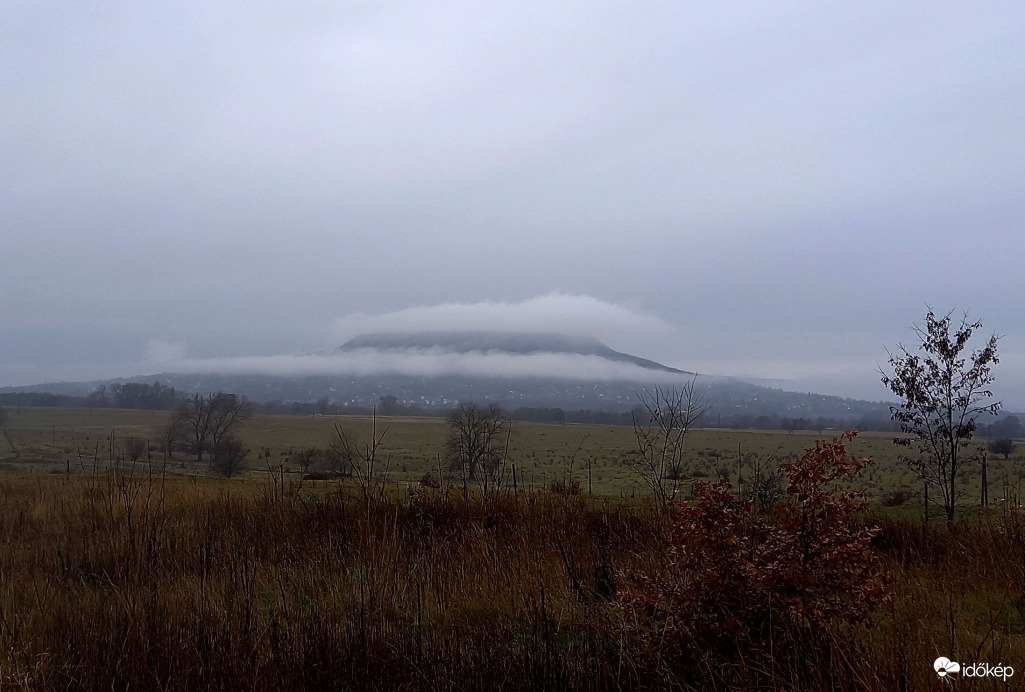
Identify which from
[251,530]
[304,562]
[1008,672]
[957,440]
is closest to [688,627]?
[1008,672]

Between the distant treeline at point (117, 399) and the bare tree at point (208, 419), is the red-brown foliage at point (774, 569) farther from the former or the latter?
the distant treeline at point (117, 399)

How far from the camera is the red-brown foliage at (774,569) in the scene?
5.18 meters

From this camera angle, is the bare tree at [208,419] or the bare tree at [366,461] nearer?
the bare tree at [366,461]

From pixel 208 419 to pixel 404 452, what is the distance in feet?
53.2

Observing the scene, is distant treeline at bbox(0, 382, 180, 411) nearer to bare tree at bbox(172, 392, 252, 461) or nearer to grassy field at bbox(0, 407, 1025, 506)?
grassy field at bbox(0, 407, 1025, 506)

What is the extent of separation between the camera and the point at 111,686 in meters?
5.22

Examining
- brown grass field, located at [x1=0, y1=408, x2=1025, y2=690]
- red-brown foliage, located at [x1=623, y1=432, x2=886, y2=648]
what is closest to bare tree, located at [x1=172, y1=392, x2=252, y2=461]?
brown grass field, located at [x1=0, y1=408, x2=1025, y2=690]

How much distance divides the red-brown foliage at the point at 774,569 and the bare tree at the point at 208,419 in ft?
147

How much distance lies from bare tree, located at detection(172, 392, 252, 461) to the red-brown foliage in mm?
44745

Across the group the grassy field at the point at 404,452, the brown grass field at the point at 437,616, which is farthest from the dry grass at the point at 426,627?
the grassy field at the point at 404,452

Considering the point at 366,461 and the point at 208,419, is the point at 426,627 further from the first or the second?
the point at 208,419

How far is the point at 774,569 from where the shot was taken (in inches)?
203

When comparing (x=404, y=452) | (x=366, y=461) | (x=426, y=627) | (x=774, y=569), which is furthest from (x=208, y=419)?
(x=774, y=569)

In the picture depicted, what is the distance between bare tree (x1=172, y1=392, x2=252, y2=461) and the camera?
47.3 metres
